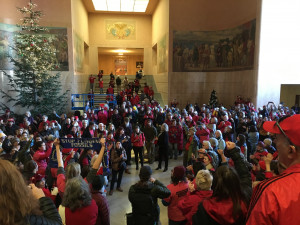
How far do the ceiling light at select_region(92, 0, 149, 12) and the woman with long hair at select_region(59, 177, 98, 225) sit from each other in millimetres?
21139

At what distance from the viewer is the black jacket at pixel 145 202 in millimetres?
3072

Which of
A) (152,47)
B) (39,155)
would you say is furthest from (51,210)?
(152,47)

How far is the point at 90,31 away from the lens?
2420 centimetres

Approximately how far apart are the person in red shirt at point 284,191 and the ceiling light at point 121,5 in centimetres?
2191

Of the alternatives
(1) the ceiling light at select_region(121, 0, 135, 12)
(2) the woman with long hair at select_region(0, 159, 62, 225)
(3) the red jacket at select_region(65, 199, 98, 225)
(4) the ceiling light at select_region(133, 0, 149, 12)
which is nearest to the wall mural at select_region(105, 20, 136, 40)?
(1) the ceiling light at select_region(121, 0, 135, 12)

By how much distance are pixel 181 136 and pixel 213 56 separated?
12641 mm

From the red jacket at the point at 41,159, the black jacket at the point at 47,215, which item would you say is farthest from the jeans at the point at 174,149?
the black jacket at the point at 47,215

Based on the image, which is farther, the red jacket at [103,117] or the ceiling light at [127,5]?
the ceiling light at [127,5]

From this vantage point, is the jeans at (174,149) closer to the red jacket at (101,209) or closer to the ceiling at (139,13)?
the red jacket at (101,209)

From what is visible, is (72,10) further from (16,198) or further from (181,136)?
(16,198)

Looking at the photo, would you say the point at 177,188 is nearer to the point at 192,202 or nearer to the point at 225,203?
the point at 192,202

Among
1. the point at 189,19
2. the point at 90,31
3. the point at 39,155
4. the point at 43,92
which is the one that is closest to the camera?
the point at 39,155

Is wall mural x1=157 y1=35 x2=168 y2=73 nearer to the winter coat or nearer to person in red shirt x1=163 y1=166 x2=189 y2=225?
the winter coat

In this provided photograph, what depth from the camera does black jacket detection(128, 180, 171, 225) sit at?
3.07 m
